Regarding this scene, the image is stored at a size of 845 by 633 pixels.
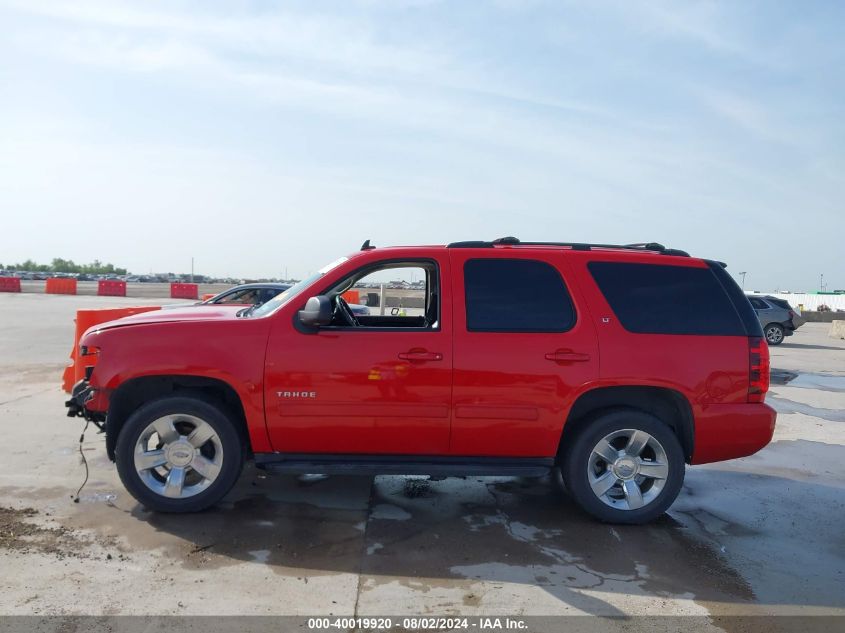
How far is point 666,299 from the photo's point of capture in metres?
4.83

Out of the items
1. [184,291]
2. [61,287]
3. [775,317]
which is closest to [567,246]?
[775,317]

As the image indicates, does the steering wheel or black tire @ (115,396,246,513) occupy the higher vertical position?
the steering wheel

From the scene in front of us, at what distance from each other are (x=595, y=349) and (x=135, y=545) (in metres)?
3.26

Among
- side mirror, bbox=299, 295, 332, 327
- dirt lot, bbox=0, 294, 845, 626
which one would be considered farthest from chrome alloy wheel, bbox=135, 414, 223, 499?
side mirror, bbox=299, 295, 332, 327

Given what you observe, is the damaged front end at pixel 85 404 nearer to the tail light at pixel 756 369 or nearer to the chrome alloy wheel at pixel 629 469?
the chrome alloy wheel at pixel 629 469

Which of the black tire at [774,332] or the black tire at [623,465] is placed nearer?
the black tire at [623,465]

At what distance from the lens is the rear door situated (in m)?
4.55

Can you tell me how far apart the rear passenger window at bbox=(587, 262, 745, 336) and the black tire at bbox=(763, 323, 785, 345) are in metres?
17.6

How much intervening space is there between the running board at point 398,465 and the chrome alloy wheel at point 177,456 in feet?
1.16

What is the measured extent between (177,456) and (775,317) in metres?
19.9

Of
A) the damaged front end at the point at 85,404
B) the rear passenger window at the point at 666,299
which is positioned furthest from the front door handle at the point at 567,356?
the damaged front end at the point at 85,404

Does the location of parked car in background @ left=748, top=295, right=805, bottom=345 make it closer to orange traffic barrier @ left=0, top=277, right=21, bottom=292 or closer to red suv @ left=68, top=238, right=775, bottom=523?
red suv @ left=68, top=238, right=775, bottom=523

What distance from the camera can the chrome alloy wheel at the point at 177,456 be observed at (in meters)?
4.63

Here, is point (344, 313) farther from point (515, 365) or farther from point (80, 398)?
point (80, 398)
